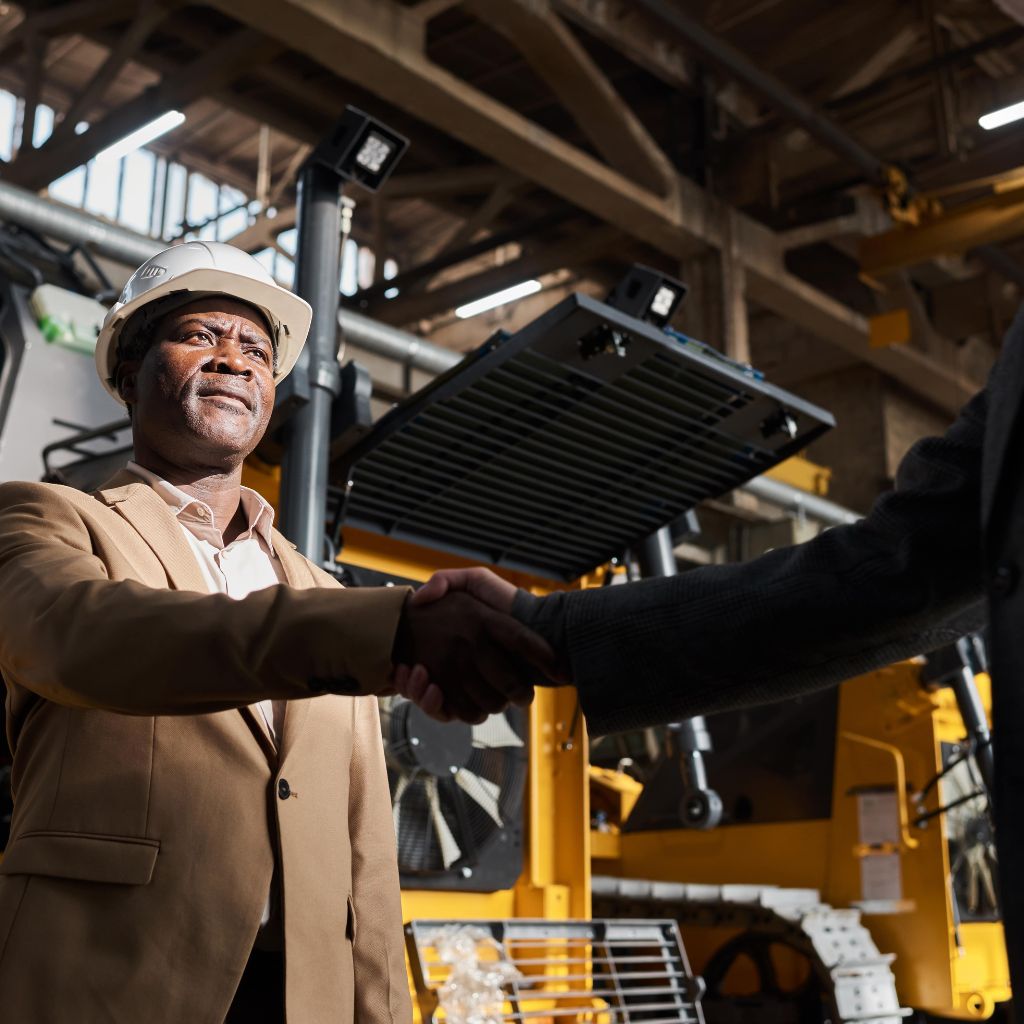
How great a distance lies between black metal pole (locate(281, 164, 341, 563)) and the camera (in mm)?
3260

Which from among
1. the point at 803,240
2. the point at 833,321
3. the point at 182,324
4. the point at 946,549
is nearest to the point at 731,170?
the point at 803,240

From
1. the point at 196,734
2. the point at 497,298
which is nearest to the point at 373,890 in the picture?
the point at 196,734

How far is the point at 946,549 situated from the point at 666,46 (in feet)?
30.9

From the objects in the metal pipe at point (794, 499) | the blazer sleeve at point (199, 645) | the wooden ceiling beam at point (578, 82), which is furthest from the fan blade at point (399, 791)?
the wooden ceiling beam at point (578, 82)

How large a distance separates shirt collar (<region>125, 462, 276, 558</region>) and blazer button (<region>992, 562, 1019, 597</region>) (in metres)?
1.15

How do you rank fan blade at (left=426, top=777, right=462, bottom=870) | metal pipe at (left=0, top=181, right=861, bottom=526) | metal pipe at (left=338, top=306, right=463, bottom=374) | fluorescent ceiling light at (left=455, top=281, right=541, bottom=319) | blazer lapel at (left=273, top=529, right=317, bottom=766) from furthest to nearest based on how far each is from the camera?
1. fluorescent ceiling light at (left=455, top=281, right=541, bottom=319)
2. metal pipe at (left=338, top=306, right=463, bottom=374)
3. metal pipe at (left=0, top=181, right=861, bottom=526)
4. fan blade at (left=426, top=777, right=462, bottom=870)
5. blazer lapel at (left=273, top=529, right=317, bottom=766)

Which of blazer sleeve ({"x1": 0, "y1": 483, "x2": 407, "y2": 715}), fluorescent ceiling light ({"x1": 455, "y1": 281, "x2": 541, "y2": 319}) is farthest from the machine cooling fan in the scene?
fluorescent ceiling light ({"x1": 455, "y1": 281, "x2": 541, "y2": 319})

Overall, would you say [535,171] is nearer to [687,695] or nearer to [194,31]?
[194,31]

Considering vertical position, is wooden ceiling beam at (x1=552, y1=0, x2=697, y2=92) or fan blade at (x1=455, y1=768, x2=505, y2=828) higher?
wooden ceiling beam at (x1=552, y1=0, x2=697, y2=92)

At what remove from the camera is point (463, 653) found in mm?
1255

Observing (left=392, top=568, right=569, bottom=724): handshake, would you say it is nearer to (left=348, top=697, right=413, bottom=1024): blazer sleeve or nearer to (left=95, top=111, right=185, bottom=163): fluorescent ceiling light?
(left=348, top=697, right=413, bottom=1024): blazer sleeve

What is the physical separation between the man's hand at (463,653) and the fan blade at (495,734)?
259 cm

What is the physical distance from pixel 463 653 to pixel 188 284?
1079mm

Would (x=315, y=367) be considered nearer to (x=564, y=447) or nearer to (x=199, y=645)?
(x=564, y=447)
